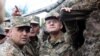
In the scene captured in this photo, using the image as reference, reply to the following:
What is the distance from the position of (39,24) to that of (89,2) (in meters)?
2.00

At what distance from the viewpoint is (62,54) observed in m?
4.31

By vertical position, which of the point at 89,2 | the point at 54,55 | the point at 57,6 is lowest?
the point at 54,55

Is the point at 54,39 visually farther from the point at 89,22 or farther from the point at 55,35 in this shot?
the point at 89,22

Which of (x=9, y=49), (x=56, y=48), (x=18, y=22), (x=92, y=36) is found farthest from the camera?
(x=18, y=22)

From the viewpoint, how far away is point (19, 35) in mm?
4578

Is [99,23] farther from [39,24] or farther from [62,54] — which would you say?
[39,24]

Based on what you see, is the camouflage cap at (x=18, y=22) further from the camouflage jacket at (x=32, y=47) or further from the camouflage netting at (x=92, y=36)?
the camouflage netting at (x=92, y=36)

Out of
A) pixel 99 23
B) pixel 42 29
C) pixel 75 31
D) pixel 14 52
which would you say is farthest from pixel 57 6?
pixel 99 23

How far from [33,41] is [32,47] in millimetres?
91

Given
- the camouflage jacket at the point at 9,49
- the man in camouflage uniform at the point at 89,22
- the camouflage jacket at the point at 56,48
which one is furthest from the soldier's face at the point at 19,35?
the man in camouflage uniform at the point at 89,22

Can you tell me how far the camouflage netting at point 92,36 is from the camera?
3.20 metres

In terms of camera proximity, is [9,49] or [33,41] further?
[33,41]

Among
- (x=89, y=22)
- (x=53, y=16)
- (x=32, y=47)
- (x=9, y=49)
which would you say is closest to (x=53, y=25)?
(x=53, y=16)

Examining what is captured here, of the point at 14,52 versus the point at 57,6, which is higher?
the point at 57,6
